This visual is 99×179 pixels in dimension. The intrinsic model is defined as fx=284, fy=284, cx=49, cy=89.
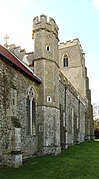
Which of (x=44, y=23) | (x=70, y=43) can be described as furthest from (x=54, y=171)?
(x=70, y=43)

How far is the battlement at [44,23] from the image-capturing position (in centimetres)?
2042

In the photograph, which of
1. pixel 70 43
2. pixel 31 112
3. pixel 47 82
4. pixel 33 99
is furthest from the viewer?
pixel 70 43

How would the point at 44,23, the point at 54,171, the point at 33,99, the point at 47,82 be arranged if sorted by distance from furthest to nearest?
the point at 44,23
the point at 47,82
the point at 33,99
the point at 54,171

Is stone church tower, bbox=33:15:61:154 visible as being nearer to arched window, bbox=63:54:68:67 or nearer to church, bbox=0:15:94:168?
church, bbox=0:15:94:168

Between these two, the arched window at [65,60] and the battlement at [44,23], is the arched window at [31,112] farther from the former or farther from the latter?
the arched window at [65,60]

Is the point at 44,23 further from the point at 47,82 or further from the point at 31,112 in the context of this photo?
the point at 31,112

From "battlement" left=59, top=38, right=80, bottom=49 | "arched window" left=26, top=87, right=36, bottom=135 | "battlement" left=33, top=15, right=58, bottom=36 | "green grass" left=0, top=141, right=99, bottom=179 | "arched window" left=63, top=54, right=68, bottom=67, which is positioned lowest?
"green grass" left=0, top=141, right=99, bottom=179

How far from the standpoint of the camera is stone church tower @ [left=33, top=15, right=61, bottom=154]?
18.7m

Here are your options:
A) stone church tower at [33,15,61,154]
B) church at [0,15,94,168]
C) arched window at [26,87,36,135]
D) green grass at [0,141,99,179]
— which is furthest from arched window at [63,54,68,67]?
green grass at [0,141,99,179]

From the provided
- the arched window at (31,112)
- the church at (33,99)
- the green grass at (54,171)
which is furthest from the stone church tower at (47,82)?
the green grass at (54,171)

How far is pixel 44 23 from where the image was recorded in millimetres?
20438

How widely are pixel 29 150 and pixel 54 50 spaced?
25.0 ft

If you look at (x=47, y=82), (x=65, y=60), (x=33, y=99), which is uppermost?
(x=65, y=60)

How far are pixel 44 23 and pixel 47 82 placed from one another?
4.34 m
